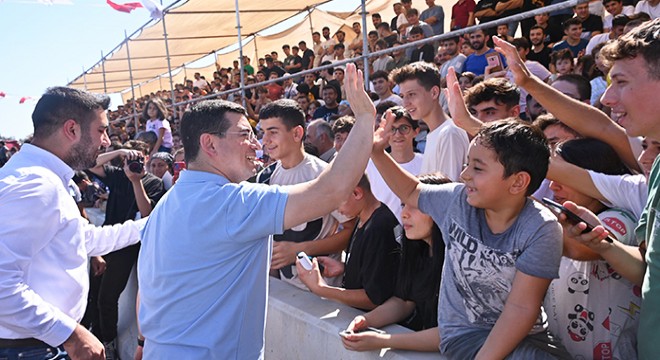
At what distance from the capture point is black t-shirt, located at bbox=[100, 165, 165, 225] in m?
5.20

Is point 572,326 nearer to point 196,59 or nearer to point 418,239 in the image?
point 418,239

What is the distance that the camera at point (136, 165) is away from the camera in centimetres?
457

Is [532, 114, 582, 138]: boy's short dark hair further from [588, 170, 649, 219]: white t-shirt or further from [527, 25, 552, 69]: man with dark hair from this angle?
[527, 25, 552, 69]: man with dark hair

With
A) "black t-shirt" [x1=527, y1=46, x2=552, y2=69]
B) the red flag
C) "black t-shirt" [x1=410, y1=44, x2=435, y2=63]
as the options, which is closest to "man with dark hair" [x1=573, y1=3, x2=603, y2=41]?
"black t-shirt" [x1=527, y1=46, x2=552, y2=69]

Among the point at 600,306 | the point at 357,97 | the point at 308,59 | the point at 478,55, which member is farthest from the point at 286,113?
the point at 308,59

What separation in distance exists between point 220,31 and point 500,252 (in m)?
15.4

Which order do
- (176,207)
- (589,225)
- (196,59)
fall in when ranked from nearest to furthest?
(589,225) → (176,207) → (196,59)

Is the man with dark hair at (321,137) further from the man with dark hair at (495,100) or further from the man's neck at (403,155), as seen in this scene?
the man with dark hair at (495,100)

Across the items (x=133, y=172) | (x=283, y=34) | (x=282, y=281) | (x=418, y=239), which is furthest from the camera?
(x=283, y=34)

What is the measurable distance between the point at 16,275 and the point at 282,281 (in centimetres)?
181

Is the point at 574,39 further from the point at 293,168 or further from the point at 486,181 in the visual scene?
the point at 486,181

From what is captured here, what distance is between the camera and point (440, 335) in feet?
7.20

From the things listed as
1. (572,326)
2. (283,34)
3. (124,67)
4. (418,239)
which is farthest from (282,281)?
(124,67)

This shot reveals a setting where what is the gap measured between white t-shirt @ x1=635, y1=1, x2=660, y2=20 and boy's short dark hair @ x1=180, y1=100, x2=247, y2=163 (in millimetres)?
5878
